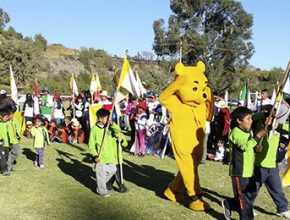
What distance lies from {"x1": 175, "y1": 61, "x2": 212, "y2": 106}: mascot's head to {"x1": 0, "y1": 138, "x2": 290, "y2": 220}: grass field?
1.74 m

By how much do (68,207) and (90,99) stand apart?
27.9 ft

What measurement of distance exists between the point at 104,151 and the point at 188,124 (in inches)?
63.6

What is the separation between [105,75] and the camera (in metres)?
65.2

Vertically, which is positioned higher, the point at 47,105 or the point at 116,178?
the point at 47,105

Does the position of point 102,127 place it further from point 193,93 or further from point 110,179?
point 193,93

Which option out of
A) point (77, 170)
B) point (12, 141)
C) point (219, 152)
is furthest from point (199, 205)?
point (12, 141)

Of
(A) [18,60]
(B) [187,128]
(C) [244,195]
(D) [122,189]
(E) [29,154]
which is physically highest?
(A) [18,60]

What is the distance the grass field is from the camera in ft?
21.9

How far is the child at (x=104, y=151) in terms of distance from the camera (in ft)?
24.9

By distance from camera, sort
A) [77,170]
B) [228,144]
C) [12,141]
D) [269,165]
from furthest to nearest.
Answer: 1. [77,170]
2. [12,141]
3. [228,144]
4. [269,165]

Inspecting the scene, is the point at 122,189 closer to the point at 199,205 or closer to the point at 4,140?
the point at 199,205

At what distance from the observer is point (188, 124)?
280 inches

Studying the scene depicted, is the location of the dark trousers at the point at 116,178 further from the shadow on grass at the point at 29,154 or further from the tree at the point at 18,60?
the tree at the point at 18,60

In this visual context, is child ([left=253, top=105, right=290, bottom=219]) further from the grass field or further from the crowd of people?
the grass field
